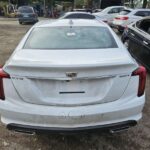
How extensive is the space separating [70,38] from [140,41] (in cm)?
356

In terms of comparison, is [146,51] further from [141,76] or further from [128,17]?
[128,17]

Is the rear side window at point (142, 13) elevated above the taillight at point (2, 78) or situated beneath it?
situated beneath

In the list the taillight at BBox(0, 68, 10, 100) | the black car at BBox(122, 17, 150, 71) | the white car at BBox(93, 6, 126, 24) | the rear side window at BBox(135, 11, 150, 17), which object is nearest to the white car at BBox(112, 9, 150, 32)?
the rear side window at BBox(135, 11, 150, 17)

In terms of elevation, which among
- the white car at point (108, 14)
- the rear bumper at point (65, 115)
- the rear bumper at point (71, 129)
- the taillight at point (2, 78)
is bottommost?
the white car at point (108, 14)

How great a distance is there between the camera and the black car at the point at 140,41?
751 centimetres

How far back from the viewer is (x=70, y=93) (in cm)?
367

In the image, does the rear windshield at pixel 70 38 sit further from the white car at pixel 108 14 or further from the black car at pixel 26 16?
the black car at pixel 26 16

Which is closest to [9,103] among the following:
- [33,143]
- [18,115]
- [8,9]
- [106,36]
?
[18,115]

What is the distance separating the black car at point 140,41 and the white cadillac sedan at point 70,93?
368 cm

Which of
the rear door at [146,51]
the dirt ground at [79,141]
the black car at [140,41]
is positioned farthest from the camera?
the black car at [140,41]

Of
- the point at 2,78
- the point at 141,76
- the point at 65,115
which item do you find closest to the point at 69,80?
the point at 65,115

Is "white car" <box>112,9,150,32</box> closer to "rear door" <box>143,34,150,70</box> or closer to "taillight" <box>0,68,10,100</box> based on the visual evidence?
"rear door" <box>143,34,150,70</box>

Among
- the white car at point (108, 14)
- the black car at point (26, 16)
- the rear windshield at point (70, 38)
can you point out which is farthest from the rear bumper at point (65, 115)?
the black car at point (26, 16)

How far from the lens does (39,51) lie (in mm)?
4316
